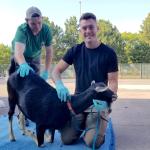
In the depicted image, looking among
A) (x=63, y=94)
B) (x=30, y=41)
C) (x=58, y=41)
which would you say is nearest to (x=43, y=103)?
(x=63, y=94)

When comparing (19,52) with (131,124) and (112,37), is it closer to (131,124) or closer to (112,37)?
(131,124)

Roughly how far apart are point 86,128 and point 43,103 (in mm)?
776

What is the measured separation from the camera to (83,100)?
4512 millimetres

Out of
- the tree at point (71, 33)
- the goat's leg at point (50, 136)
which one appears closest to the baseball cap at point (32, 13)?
the goat's leg at point (50, 136)

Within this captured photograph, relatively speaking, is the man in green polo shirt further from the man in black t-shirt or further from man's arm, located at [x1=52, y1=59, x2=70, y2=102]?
the man in black t-shirt

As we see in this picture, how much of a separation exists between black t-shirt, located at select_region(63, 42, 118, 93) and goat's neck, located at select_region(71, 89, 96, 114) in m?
0.63

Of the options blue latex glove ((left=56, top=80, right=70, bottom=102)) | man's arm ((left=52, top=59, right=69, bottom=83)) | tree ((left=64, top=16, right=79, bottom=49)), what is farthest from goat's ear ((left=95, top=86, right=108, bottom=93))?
tree ((left=64, top=16, right=79, bottom=49))

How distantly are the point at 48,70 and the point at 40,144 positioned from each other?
1571 mm

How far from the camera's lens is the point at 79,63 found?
529cm

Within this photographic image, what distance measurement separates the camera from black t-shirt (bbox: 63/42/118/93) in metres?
5.11

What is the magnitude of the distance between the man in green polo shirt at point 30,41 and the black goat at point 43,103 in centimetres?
17

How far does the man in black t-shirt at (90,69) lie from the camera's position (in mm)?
5008

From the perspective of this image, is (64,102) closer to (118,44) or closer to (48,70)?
(48,70)

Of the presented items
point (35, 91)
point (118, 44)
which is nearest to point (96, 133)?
point (35, 91)
